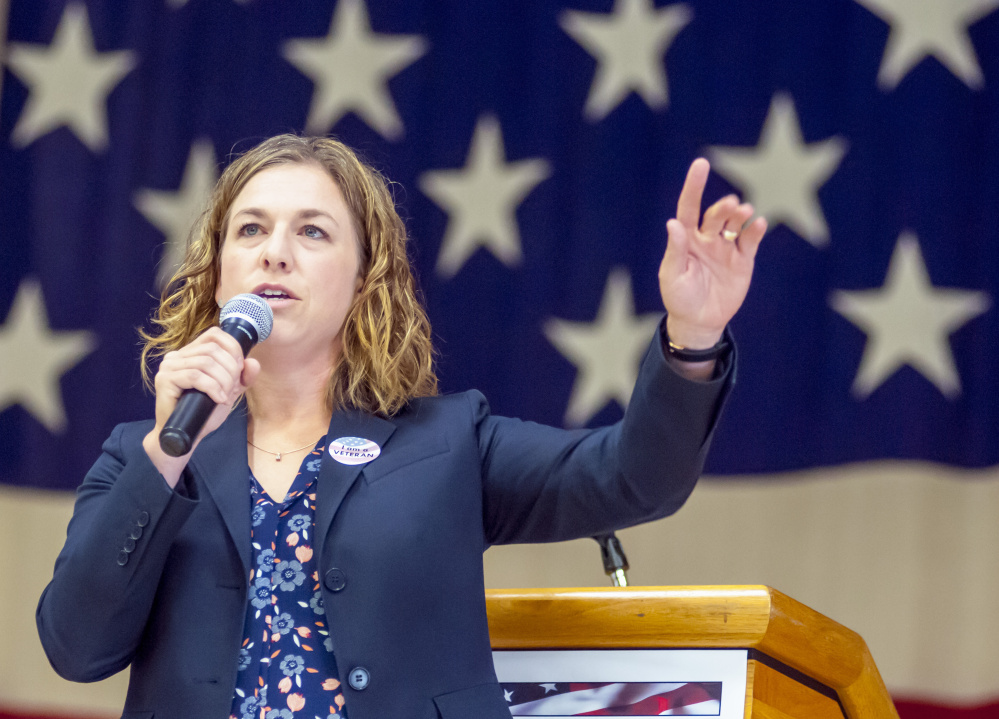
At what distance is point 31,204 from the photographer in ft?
10.4

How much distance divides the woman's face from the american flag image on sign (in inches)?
20.7

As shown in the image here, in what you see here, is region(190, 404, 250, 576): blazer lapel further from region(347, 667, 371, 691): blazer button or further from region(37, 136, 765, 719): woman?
region(347, 667, 371, 691): blazer button

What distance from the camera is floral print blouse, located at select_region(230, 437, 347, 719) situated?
44.6 inches

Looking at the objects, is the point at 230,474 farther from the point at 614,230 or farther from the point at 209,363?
the point at 614,230

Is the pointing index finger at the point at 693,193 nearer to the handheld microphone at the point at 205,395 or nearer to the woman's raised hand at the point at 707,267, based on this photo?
the woman's raised hand at the point at 707,267

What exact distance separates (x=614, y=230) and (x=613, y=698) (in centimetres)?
174

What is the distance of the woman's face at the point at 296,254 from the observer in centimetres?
134

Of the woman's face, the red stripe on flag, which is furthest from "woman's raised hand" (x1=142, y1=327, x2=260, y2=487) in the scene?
the red stripe on flag

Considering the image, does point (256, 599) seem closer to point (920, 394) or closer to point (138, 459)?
point (138, 459)

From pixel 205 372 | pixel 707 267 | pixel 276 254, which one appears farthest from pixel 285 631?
pixel 707 267

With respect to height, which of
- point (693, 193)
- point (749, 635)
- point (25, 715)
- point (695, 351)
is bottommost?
point (25, 715)

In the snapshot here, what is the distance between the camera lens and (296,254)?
4.51 ft

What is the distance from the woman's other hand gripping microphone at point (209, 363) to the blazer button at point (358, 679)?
0.31 meters

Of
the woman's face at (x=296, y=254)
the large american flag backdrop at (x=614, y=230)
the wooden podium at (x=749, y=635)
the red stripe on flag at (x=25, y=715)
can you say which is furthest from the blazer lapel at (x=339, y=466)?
the red stripe on flag at (x=25, y=715)
